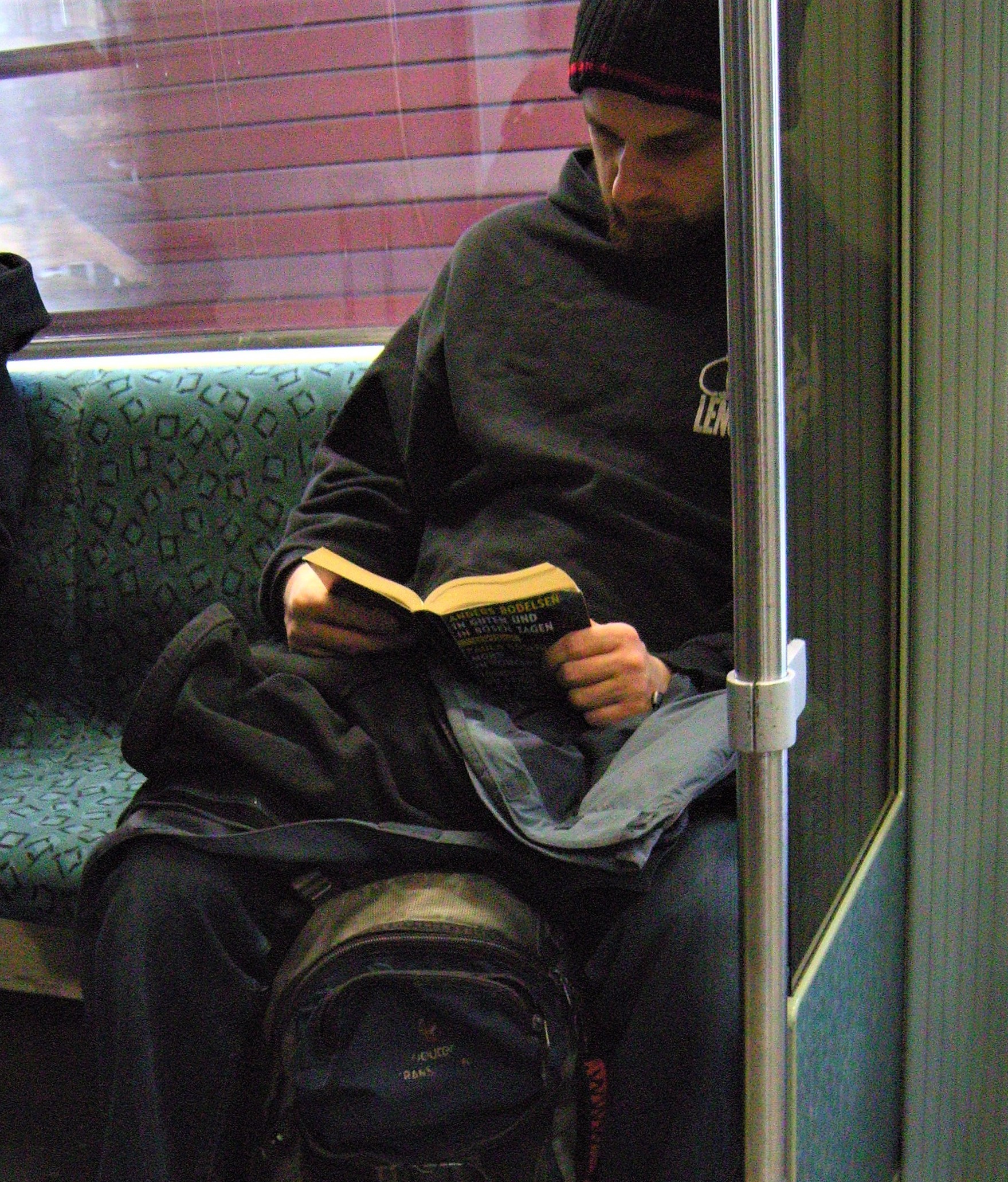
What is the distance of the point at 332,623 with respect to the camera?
1.53m

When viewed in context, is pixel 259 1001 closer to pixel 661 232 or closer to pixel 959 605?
pixel 959 605

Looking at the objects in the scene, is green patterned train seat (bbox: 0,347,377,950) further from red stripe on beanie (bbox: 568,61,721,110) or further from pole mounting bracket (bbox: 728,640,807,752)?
pole mounting bracket (bbox: 728,640,807,752)

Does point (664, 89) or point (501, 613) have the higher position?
point (664, 89)

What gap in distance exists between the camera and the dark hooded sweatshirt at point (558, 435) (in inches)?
59.7

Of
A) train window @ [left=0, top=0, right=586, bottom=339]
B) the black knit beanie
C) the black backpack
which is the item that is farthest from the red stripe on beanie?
the black backpack

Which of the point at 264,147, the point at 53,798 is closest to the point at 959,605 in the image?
the point at 53,798

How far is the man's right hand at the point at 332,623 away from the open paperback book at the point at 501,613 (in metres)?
0.09

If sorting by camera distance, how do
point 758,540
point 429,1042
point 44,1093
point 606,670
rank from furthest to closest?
point 44,1093 → point 606,670 → point 429,1042 → point 758,540

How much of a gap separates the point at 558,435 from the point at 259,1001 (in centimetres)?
76

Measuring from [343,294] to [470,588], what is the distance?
124 cm

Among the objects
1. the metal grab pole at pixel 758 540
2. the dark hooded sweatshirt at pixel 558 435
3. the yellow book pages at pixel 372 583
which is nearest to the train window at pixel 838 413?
the metal grab pole at pixel 758 540

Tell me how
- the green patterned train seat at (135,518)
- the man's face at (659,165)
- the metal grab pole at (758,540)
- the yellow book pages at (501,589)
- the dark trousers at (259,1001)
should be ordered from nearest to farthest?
the metal grab pole at (758,540), the dark trousers at (259,1001), the yellow book pages at (501,589), the man's face at (659,165), the green patterned train seat at (135,518)

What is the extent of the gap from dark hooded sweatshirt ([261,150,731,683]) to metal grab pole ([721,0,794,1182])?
1.68 feet

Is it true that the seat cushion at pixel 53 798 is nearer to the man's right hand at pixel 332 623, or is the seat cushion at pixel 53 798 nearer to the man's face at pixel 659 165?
the man's right hand at pixel 332 623
